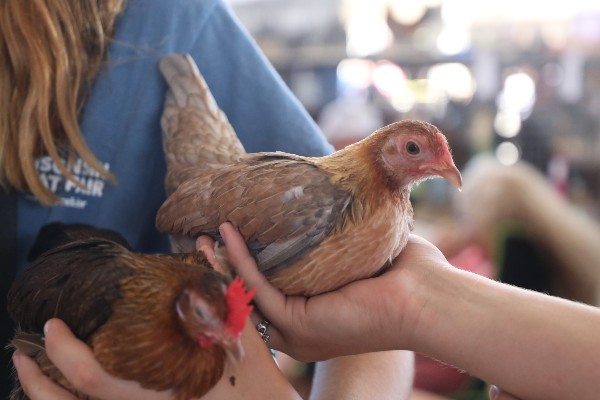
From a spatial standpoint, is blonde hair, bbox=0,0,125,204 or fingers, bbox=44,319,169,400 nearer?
fingers, bbox=44,319,169,400

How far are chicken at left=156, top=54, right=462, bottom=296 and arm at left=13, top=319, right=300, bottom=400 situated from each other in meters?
0.09

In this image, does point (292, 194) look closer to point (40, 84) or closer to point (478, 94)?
point (40, 84)

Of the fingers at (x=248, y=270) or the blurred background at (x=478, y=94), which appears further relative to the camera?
the blurred background at (x=478, y=94)

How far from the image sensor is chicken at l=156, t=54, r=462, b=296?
731mm

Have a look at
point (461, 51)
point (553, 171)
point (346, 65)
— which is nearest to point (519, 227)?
point (553, 171)

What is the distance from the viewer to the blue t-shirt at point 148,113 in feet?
3.13

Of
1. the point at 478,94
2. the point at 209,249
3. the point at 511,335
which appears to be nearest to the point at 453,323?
the point at 511,335

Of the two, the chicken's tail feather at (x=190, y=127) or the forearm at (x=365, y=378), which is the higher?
the chicken's tail feather at (x=190, y=127)

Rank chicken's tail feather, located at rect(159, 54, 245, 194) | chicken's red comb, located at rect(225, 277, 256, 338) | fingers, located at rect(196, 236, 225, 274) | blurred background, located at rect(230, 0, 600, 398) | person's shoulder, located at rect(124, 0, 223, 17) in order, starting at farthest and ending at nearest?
1. blurred background, located at rect(230, 0, 600, 398)
2. person's shoulder, located at rect(124, 0, 223, 17)
3. chicken's tail feather, located at rect(159, 54, 245, 194)
4. fingers, located at rect(196, 236, 225, 274)
5. chicken's red comb, located at rect(225, 277, 256, 338)

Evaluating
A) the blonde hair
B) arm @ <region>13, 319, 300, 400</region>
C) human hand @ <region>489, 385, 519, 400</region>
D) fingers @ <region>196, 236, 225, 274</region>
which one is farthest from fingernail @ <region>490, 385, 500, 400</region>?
the blonde hair

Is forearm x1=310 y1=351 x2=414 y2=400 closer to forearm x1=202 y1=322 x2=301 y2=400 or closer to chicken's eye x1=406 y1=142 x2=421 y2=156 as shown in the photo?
forearm x1=202 y1=322 x2=301 y2=400

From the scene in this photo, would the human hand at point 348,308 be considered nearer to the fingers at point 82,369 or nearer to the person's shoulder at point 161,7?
the fingers at point 82,369

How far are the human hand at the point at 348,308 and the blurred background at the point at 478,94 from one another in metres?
1.41

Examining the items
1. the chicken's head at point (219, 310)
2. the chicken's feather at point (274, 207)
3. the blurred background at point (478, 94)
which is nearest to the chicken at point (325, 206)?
the chicken's feather at point (274, 207)
